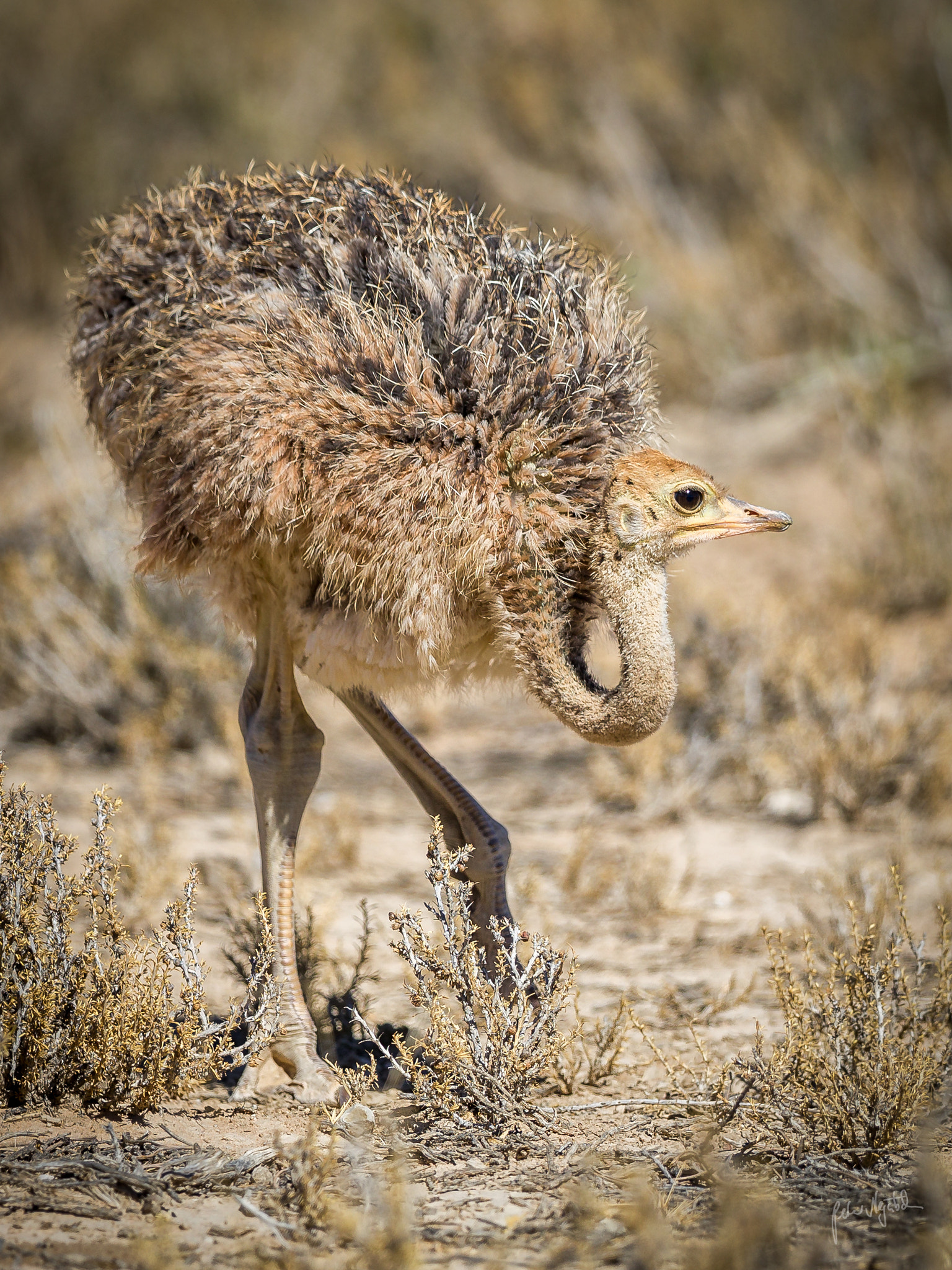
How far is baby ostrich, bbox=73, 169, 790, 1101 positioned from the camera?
2828 millimetres

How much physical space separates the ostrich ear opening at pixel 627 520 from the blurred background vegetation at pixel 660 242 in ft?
3.77

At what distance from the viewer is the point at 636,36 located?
10023mm

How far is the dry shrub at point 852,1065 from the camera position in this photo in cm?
278

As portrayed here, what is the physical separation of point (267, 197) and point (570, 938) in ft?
8.26

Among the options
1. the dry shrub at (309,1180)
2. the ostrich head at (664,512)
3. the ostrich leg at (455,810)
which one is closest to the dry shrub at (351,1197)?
the dry shrub at (309,1180)

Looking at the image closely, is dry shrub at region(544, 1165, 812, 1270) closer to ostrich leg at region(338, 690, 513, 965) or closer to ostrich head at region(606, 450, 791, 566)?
ostrich leg at region(338, 690, 513, 965)

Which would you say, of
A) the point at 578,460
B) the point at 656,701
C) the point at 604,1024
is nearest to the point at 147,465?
the point at 578,460

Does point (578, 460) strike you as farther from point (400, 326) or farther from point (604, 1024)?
point (604, 1024)

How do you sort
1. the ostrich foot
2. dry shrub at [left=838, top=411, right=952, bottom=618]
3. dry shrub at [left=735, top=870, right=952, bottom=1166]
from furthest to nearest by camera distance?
dry shrub at [left=838, top=411, right=952, bottom=618]
the ostrich foot
dry shrub at [left=735, top=870, right=952, bottom=1166]

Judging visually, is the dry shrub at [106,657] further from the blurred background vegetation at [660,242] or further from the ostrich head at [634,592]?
the ostrich head at [634,592]

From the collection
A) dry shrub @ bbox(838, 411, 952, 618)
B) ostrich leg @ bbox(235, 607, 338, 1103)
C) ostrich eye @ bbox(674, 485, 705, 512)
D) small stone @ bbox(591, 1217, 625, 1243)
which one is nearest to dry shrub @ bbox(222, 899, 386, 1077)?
ostrich leg @ bbox(235, 607, 338, 1103)

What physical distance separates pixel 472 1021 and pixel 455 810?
64cm

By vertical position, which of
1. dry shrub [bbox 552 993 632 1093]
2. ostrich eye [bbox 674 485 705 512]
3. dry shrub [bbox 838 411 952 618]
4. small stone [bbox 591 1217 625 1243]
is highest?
dry shrub [bbox 838 411 952 618]
